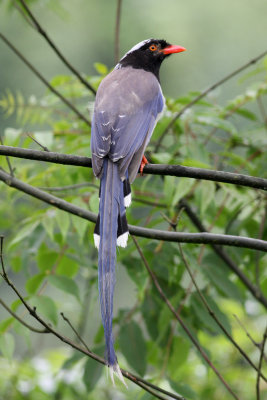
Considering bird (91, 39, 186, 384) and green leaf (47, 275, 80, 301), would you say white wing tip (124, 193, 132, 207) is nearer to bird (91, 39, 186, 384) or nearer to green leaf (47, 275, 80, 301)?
bird (91, 39, 186, 384)

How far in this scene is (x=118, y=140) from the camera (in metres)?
2.97

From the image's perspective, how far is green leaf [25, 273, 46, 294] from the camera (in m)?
2.99

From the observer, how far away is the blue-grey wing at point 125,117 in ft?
9.40

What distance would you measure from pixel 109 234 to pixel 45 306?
59 centimetres

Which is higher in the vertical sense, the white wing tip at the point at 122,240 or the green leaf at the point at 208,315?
the white wing tip at the point at 122,240

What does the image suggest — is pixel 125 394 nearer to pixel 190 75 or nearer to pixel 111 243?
pixel 111 243

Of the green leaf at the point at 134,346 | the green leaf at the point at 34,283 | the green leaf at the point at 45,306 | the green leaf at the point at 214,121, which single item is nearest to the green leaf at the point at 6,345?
the green leaf at the point at 45,306

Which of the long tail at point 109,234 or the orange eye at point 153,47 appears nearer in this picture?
the long tail at point 109,234

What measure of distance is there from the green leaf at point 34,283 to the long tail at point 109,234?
2.00 ft

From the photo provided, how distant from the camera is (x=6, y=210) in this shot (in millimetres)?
3848

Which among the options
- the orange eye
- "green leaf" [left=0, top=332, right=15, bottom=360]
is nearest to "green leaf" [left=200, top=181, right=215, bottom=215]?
"green leaf" [left=0, top=332, right=15, bottom=360]

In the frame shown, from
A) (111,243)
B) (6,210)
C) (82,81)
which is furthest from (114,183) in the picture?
(6,210)

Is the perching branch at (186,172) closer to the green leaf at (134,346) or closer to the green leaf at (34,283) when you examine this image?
the green leaf at (34,283)

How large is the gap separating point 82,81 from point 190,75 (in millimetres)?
12009
